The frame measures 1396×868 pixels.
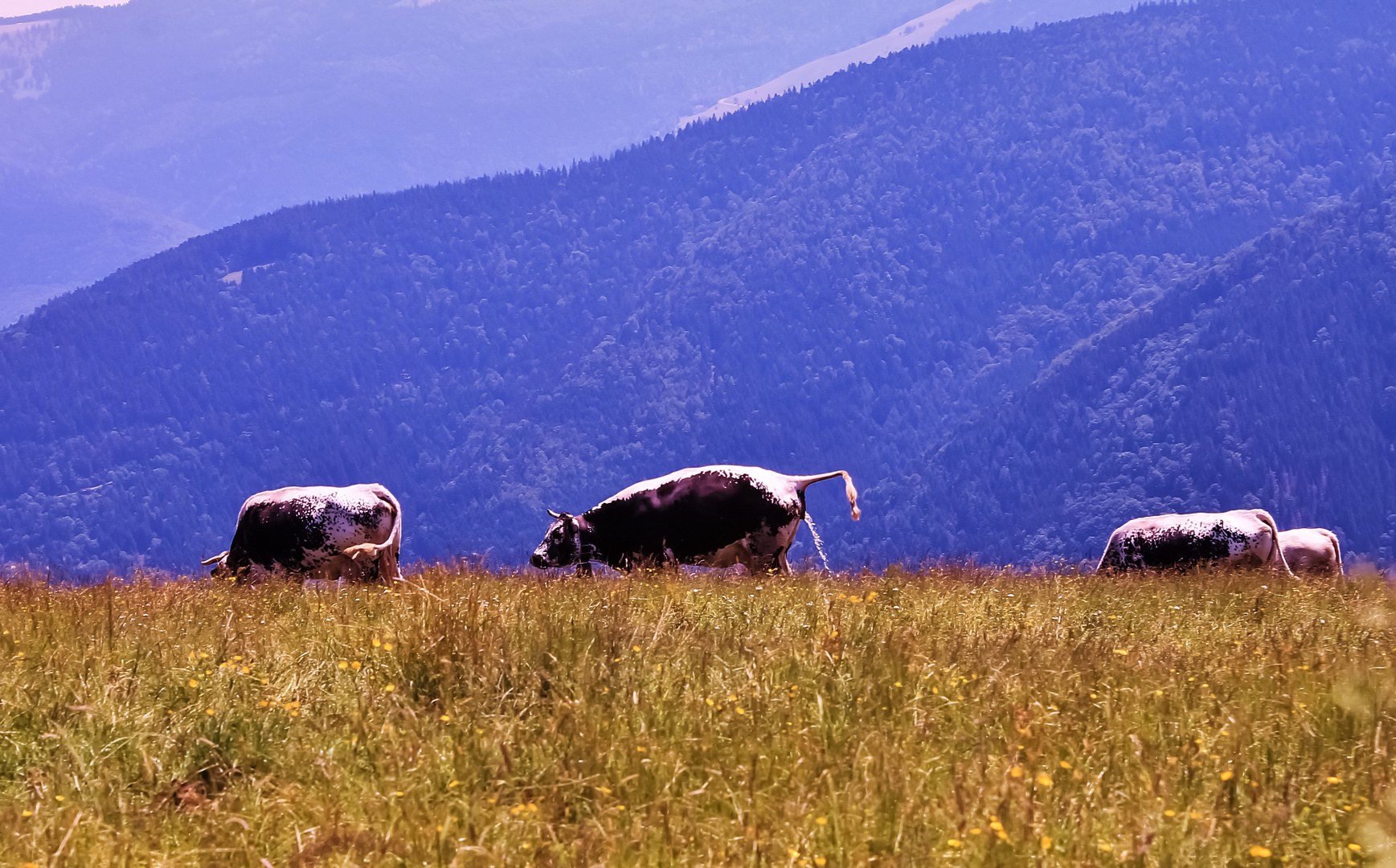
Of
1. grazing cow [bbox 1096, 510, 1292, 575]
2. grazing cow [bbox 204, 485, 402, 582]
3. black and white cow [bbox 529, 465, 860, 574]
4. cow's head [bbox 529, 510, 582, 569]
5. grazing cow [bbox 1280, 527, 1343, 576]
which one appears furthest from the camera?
grazing cow [bbox 1280, 527, 1343, 576]

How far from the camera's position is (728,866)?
4090 millimetres

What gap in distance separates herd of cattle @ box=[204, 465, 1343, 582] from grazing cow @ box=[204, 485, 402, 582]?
1 centimetres

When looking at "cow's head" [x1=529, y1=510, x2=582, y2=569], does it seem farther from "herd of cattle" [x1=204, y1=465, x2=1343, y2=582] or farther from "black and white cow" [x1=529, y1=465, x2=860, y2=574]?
"black and white cow" [x1=529, y1=465, x2=860, y2=574]

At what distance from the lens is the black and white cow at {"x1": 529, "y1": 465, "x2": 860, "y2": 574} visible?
1555cm

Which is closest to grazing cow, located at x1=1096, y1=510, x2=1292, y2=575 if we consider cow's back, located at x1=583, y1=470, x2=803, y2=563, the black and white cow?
the black and white cow

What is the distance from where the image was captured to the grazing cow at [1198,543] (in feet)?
61.0

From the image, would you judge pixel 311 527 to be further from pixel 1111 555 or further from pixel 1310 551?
pixel 1310 551

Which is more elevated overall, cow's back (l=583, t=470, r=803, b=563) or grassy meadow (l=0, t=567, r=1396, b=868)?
grassy meadow (l=0, t=567, r=1396, b=868)

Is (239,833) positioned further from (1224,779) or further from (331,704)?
(1224,779)

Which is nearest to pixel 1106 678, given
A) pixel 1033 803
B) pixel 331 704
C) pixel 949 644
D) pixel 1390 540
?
pixel 949 644

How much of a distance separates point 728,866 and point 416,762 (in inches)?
59.7

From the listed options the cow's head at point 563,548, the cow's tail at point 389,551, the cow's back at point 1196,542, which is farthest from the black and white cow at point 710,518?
the cow's back at point 1196,542

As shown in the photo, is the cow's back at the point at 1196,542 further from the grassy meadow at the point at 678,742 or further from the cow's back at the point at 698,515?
the grassy meadow at the point at 678,742

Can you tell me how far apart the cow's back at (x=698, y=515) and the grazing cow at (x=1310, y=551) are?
38.4ft
